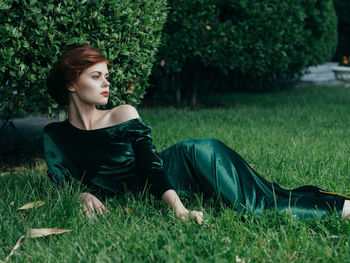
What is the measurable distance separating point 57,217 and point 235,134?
9.68 feet

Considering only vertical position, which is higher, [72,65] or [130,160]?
[72,65]

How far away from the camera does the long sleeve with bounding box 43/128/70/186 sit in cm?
274

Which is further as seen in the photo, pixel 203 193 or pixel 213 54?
pixel 213 54

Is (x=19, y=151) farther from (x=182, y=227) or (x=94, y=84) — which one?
(x=182, y=227)

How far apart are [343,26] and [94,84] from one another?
1626 centimetres

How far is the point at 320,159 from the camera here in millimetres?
3688

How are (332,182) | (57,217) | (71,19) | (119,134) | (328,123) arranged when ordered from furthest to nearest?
(328,123) < (71,19) < (332,182) < (119,134) < (57,217)

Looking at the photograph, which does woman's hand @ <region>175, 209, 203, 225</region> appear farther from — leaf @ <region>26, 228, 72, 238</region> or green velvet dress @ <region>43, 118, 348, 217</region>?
leaf @ <region>26, 228, 72, 238</region>

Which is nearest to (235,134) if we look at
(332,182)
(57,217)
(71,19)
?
(332,182)

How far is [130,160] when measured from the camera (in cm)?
275

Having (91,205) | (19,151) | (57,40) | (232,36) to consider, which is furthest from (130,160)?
(232,36)

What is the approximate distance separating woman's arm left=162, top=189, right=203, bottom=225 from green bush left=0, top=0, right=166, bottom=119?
5.08 ft

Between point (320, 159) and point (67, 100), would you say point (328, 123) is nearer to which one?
point (320, 159)

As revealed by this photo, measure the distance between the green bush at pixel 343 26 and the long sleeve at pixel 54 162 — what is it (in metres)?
15.6
